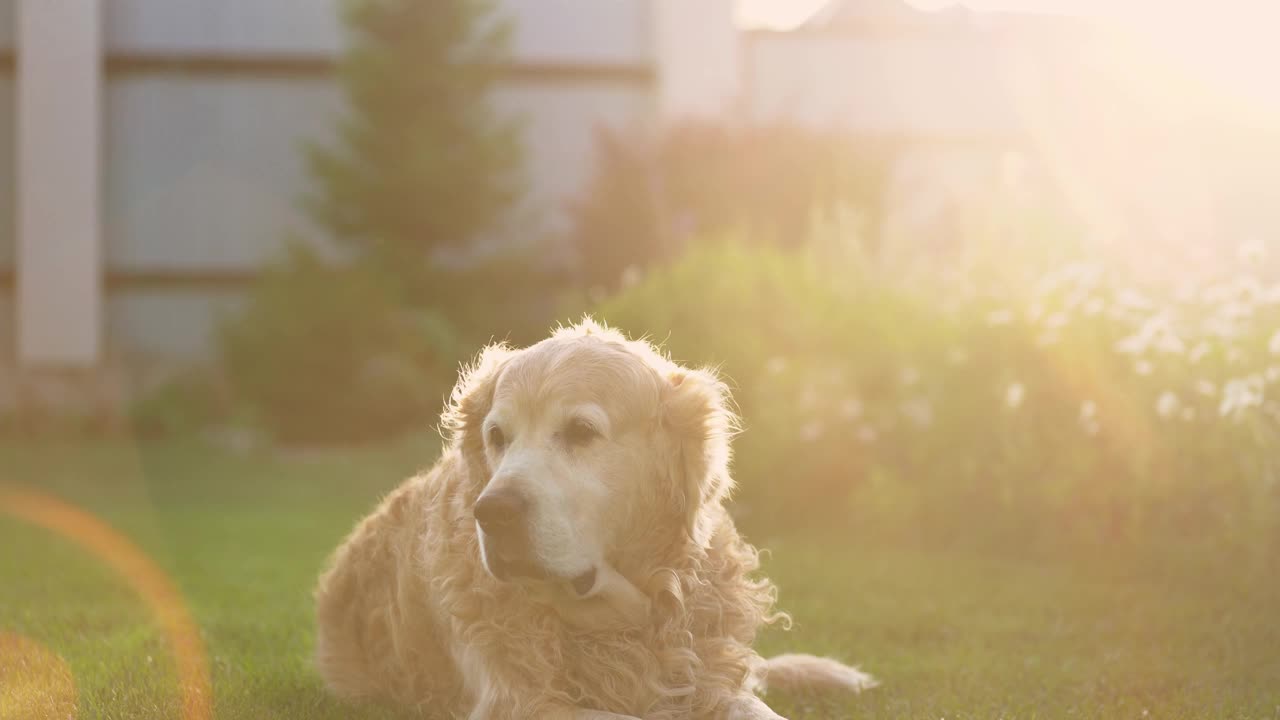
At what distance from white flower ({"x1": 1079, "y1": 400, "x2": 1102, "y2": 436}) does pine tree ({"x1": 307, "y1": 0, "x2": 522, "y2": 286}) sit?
10.3 meters

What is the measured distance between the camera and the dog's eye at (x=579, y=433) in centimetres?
320

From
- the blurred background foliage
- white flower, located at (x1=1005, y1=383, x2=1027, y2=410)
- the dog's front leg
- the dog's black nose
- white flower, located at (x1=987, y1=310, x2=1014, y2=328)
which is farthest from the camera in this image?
white flower, located at (x1=987, y1=310, x2=1014, y2=328)

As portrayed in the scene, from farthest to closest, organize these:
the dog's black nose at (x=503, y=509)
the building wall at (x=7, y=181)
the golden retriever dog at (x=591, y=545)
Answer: the building wall at (x=7, y=181) < the golden retriever dog at (x=591, y=545) < the dog's black nose at (x=503, y=509)

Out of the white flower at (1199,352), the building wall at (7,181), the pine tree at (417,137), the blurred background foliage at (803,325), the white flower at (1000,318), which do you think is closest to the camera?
the white flower at (1199,352)

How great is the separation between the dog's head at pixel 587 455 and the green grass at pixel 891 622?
0.90 metres

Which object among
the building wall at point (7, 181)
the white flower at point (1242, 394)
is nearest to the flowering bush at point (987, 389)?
the white flower at point (1242, 394)

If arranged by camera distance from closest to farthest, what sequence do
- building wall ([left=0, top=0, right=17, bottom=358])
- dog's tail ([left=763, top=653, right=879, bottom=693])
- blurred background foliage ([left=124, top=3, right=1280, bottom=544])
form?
dog's tail ([left=763, top=653, right=879, bottom=693]), blurred background foliage ([left=124, top=3, right=1280, bottom=544]), building wall ([left=0, top=0, right=17, bottom=358])

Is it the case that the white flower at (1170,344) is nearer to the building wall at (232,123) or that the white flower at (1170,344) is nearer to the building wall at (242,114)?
the building wall at (242,114)

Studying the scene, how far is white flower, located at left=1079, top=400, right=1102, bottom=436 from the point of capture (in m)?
6.31

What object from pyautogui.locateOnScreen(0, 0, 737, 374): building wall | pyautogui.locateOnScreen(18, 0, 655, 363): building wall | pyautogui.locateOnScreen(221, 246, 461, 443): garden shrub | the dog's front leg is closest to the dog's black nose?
the dog's front leg

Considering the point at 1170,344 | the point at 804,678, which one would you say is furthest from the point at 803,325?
the point at 804,678

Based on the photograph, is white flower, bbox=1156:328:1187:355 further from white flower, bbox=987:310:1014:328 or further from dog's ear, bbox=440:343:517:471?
dog's ear, bbox=440:343:517:471

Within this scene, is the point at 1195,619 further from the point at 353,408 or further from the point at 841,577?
the point at 353,408

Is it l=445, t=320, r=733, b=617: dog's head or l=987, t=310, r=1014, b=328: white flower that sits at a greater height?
l=445, t=320, r=733, b=617: dog's head
